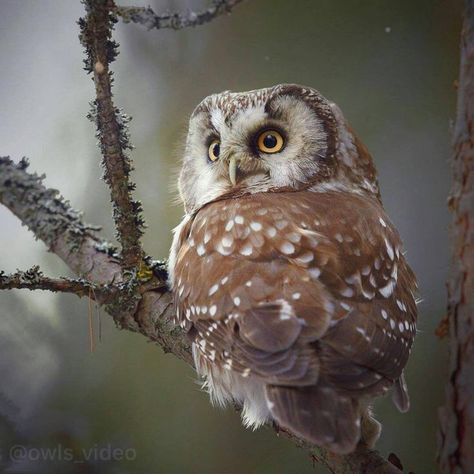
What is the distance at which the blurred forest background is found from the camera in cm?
165

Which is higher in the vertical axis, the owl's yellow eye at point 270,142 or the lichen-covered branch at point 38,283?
the owl's yellow eye at point 270,142

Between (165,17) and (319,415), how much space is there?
906 millimetres

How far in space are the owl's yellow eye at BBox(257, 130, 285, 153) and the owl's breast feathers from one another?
13cm

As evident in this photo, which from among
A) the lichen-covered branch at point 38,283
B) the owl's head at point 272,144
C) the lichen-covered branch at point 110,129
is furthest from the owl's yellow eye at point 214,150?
the lichen-covered branch at point 38,283

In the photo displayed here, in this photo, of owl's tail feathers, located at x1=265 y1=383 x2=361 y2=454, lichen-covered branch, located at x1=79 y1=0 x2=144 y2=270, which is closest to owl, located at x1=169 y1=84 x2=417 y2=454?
owl's tail feathers, located at x1=265 y1=383 x2=361 y2=454

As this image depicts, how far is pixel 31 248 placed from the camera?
1696mm

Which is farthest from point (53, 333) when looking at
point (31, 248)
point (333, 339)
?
point (333, 339)

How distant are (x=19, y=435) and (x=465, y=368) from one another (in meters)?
1.24

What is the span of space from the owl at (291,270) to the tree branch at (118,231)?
0.09m

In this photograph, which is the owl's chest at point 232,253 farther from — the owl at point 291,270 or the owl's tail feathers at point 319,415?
the owl's tail feathers at point 319,415

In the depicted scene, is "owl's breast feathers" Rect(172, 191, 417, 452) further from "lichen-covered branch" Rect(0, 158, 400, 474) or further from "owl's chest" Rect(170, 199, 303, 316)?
"lichen-covered branch" Rect(0, 158, 400, 474)

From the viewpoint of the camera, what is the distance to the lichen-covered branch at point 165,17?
4.21 feet

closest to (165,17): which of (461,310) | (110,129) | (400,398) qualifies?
(110,129)

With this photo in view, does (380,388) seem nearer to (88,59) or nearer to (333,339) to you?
(333,339)
